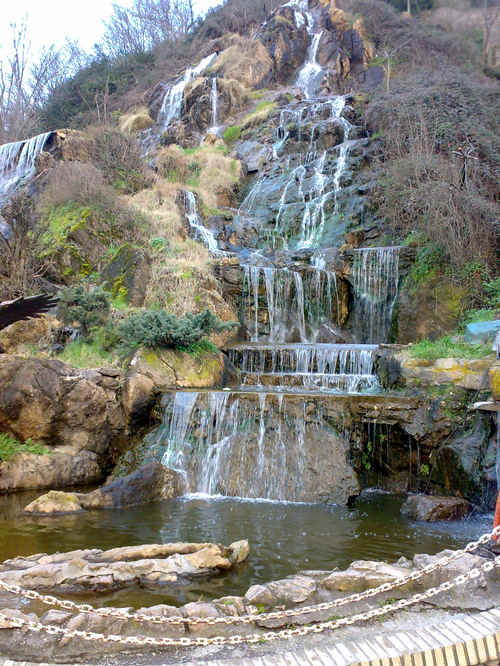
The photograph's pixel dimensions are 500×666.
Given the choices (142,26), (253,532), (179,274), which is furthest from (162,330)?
(142,26)

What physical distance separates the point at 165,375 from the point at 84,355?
1719 mm

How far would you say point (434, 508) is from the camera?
5.84m

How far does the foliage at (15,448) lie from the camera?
7176 mm

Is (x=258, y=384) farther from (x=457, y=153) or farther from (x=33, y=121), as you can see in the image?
(x=33, y=121)

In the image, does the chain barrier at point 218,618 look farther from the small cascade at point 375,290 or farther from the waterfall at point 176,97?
the waterfall at point 176,97

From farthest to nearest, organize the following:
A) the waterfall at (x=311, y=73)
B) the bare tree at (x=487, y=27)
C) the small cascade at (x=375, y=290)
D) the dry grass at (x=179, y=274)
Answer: the waterfall at (x=311, y=73)
the bare tree at (x=487, y=27)
the small cascade at (x=375, y=290)
the dry grass at (x=179, y=274)

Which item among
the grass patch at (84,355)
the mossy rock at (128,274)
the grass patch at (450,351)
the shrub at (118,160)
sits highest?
the shrub at (118,160)

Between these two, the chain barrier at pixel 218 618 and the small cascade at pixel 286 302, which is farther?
the small cascade at pixel 286 302

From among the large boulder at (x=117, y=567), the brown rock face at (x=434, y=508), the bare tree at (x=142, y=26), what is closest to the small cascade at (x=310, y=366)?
the brown rock face at (x=434, y=508)

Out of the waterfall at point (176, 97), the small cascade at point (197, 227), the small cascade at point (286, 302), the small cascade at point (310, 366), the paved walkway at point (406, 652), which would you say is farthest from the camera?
the waterfall at point (176, 97)

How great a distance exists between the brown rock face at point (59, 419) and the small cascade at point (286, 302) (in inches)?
186

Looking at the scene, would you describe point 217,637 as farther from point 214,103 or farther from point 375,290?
point 214,103

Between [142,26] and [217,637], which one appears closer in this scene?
[217,637]

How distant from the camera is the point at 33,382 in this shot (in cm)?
775
